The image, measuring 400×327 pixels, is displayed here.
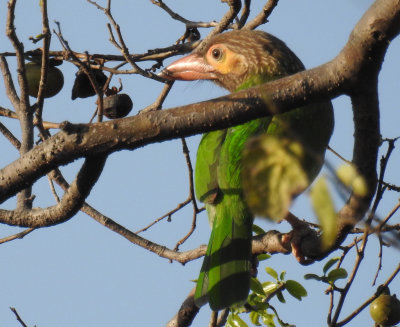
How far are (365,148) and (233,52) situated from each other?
2.50 metres

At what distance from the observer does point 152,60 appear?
4.77 metres

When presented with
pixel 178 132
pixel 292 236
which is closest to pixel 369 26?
pixel 178 132

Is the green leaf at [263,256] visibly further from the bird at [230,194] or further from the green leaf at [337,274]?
the green leaf at [337,274]

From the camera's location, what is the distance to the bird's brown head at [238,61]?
454cm

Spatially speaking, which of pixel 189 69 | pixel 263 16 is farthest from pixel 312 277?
pixel 263 16

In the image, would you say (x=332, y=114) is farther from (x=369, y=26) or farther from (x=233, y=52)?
(x=369, y=26)

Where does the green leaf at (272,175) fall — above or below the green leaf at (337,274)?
below

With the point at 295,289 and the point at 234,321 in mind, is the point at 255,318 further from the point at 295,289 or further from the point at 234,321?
the point at 295,289

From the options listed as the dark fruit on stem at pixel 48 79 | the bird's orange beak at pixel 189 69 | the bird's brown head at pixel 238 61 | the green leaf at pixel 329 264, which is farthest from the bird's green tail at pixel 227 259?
the dark fruit on stem at pixel 48 79

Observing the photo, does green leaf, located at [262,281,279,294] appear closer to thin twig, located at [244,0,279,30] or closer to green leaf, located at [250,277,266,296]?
green leaf, located at [250,277,266,296]

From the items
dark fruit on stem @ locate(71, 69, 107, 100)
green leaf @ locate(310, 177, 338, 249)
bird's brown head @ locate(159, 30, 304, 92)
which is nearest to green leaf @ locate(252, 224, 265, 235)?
bird's brown head @ locate(159, 30, 304, 92)

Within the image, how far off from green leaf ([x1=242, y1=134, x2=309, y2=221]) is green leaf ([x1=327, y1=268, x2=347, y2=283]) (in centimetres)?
237

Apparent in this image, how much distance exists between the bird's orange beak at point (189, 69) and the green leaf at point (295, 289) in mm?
1558

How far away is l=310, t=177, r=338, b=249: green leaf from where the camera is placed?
1199 millimetres
